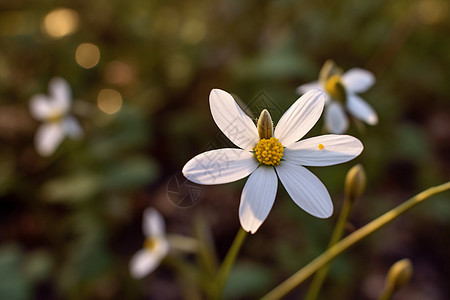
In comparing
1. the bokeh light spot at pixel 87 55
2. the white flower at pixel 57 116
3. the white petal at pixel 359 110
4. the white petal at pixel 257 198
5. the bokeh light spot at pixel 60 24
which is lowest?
the white petal at pixel 359 110

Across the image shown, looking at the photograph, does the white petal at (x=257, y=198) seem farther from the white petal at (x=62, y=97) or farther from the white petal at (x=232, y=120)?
the white petal at (x=62, y=97)

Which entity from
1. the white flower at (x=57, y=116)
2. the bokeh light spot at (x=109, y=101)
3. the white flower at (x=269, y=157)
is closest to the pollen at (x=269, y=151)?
the white flower at (x=269, y=157)

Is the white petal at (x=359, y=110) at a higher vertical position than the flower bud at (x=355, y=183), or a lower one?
higher

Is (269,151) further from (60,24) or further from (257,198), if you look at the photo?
(60,24)

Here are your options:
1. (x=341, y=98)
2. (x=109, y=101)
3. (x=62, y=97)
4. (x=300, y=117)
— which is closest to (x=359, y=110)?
(x=341, y=98)

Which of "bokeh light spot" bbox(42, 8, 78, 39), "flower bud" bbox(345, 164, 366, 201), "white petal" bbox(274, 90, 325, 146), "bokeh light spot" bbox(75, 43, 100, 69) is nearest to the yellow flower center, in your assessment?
"flower bud" bbox(345, 164, 366, 201)

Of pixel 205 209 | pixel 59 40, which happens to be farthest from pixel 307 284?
pixel 59 40

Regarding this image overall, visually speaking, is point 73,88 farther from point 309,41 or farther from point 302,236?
point 302,236
